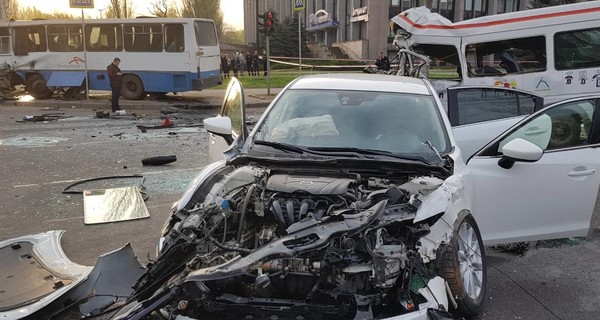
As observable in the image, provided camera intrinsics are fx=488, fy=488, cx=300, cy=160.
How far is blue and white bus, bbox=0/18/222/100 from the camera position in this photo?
18625 millimetres

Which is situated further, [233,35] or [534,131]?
[233,35]

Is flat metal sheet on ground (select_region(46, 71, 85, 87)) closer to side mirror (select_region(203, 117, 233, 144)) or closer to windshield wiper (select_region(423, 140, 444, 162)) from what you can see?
side mirror (select_region(203, 117, 233, 144))

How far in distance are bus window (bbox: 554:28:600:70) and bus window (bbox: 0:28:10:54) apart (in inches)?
797

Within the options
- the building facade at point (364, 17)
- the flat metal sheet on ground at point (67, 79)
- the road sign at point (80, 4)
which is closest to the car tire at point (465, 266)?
the road sign at point (80, 4)

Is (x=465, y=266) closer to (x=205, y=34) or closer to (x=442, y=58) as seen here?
(x=442, y=58)

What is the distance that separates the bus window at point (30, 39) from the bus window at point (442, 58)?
1534 cm

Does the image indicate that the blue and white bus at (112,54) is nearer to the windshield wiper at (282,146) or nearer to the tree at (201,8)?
the windshield wiper at (282,146)

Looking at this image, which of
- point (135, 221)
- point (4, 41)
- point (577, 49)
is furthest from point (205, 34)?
point (135, 221)

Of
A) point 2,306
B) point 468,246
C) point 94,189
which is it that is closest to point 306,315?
point 468,246

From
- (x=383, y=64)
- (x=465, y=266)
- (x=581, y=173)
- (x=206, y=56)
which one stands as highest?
(x=206, y=56)

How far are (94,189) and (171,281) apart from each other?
4.82 metres

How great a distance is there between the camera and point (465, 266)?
3.46 m

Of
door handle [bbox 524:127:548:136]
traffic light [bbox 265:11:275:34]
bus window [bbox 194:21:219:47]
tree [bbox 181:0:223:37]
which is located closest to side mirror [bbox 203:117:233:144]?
door handle [bbox 524:127:548:136]

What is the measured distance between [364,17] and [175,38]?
23.7 meters
